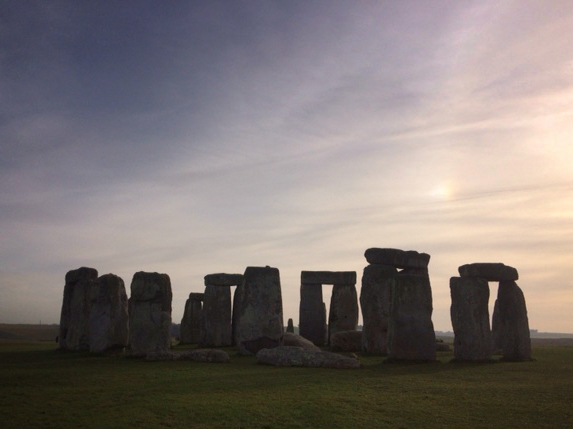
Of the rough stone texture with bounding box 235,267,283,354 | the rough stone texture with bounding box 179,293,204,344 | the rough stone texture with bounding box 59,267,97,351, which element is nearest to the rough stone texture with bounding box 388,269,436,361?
the rough stone texture with bounding box 235,267,283,354

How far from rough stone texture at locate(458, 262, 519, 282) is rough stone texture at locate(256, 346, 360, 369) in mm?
5040

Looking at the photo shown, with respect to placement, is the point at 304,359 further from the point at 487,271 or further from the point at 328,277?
the point at 328,277

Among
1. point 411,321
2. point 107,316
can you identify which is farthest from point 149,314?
point 411,321

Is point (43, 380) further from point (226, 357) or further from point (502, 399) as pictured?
point (502, 399)

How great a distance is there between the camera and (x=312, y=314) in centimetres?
2419

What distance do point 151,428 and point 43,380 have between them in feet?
14.6

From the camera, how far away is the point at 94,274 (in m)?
19.0

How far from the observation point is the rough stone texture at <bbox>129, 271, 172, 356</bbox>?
1464 cm

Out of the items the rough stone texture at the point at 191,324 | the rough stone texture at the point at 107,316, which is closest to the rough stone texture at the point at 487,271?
the rough stone texture at the point at 107,316

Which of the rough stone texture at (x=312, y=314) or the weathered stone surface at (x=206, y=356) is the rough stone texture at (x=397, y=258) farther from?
the rough stone texture at (x=312, y=314)

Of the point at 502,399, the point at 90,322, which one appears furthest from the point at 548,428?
the point at 90,322

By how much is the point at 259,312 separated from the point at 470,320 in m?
5.83

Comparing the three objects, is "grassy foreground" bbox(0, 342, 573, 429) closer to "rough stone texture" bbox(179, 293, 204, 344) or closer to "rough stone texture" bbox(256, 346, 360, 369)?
"rough stone texture" bbox(256, 346, 360, 369)

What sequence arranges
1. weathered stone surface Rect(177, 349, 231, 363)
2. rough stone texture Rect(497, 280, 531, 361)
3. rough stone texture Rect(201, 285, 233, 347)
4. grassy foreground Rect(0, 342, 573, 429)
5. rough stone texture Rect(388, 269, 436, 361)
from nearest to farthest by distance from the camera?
1. grassy foreground Rect(0, 342, 573, 429)
2. weathered stone surface Rect(177, 349, 231, 363)
3. rough stone texture Rect(388, 269, 436, 361)
4. rough stone texture Rect(497, 280, 531, 361)
5. rough stone texture Rect(201, 285, 233, 347)
